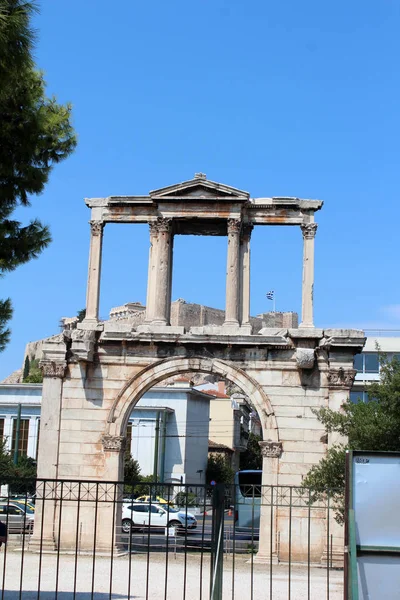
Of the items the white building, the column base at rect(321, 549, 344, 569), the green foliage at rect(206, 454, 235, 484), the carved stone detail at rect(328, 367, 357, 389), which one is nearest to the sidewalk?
the column base at rect(321, 549, 344, 569)

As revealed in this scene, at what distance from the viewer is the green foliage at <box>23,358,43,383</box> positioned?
233ft

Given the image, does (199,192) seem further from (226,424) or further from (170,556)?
(226,424)

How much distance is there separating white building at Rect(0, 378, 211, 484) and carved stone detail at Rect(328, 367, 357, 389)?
83.2 ft

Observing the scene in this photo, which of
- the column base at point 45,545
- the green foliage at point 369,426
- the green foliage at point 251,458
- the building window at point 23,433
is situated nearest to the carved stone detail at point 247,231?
the green foliage at point 369,426

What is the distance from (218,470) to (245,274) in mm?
32815

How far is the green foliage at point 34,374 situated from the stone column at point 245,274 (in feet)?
164

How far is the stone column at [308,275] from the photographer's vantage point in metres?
20.0

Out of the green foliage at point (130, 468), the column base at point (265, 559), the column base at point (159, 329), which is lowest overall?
the column base at point (265, 559)

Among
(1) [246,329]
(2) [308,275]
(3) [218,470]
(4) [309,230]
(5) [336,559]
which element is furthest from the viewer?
(3) [218,470]

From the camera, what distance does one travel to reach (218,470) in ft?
169

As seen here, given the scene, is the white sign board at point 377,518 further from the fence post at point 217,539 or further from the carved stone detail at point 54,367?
the carved stone detail at point 54,367

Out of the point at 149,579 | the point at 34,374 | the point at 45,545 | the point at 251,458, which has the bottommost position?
the point at 149,579

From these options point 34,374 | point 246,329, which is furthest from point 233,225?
point 34,374

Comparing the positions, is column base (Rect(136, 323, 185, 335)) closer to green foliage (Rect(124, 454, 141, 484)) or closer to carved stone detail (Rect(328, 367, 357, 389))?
carved stone detail (Rect(328, 367, 357, 389))
